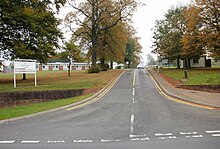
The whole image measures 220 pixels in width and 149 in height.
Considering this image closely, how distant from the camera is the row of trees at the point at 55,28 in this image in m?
30.9

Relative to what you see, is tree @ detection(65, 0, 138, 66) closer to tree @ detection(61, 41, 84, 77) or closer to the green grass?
tree @ detection(61, 41, 84, 77)

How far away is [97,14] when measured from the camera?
5075 centimetres

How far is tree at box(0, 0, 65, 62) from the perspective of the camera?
30453 millimetres

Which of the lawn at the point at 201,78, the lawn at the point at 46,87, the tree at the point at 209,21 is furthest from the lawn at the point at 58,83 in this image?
the tree at the point at 209,21

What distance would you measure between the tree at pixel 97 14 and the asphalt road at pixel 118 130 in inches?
1446

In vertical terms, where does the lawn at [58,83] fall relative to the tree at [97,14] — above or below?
below

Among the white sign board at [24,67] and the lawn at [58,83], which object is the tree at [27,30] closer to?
the white sign board at [24,67]

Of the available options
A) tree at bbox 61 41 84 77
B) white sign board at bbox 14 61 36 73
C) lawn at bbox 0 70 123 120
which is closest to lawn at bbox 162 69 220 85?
lawn at bbox 0 70 123 120

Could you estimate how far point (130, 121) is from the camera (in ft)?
36.7

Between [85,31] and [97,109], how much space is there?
39426mm

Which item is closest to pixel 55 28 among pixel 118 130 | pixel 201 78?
pixel 201 78

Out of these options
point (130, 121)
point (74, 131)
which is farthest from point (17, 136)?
point (130, 121)

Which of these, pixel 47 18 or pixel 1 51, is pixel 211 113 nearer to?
pixel 47 18

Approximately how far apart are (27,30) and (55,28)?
4035 mm
